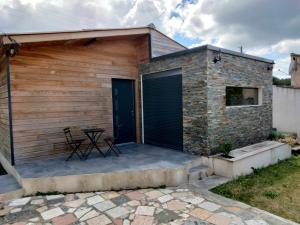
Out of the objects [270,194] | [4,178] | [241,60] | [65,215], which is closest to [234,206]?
[270,194]

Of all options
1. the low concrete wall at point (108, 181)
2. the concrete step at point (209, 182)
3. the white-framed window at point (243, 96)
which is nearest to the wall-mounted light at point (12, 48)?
the low concrete wall at point (108, 181)

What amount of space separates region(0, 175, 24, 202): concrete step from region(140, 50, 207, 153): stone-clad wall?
4.07 metres

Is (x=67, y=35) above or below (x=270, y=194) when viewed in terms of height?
above

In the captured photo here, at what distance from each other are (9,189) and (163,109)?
14.3 feet

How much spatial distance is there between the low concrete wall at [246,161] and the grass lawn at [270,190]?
0.59ft

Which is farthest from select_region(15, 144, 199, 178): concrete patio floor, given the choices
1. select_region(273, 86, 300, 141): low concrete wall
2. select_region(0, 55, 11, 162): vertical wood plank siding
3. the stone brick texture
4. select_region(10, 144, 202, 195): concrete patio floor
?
select_region(273, 86, 300, 141): low concrete wall

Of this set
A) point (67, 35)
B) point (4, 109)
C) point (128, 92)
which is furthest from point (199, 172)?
point (4, 109)

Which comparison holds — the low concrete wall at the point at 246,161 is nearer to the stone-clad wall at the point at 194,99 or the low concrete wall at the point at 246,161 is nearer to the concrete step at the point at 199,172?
the concrete step at the point at 199,172

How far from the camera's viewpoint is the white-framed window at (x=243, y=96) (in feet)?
20.5

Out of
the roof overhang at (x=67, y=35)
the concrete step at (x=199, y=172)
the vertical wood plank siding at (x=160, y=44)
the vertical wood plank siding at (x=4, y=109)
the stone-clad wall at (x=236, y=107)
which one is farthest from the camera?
the vertical wood plank siding at (x=160, y=44)

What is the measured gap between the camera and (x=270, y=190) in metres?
4.52

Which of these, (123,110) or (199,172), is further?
(123,110)

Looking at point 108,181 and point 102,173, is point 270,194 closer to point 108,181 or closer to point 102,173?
point 108,181

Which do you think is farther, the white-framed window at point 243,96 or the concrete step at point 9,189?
the white-framed window at point 243,96
